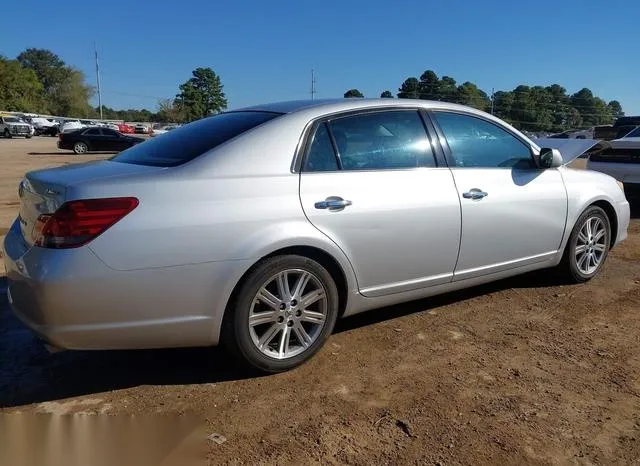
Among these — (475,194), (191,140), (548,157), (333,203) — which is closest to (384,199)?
(333,203)

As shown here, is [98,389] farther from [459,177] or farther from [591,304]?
[591,304]

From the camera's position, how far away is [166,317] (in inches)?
114

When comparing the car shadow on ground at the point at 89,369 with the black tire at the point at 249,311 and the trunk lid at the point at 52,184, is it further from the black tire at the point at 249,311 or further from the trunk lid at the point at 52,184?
the trunk lid at the point at 52,184

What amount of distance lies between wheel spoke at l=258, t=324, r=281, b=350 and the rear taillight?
1.03 metres

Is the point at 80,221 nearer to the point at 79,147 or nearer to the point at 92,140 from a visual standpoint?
the point at 79,147

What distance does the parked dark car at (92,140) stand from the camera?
2686 cm

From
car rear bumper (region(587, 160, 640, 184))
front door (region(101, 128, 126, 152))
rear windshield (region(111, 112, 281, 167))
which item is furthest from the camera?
front door (region(101, 128, 126, 152))

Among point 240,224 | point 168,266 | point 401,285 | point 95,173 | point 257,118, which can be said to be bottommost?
point 401,285

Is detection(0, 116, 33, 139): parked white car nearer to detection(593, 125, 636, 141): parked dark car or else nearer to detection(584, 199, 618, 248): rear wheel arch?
detection(593, 125, 636, 141): parked dark car

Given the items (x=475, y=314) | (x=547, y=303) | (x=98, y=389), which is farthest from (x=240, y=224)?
(x=547, y=303)

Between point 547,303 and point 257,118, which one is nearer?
point 257,118

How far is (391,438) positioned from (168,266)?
1.37m

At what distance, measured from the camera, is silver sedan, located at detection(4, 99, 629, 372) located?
276 cm

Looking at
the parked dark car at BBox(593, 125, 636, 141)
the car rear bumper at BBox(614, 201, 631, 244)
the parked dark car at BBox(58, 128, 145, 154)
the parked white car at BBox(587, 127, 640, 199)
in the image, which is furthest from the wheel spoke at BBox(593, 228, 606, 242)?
the parked dark car at BBox(58, 128, 145, 154)
